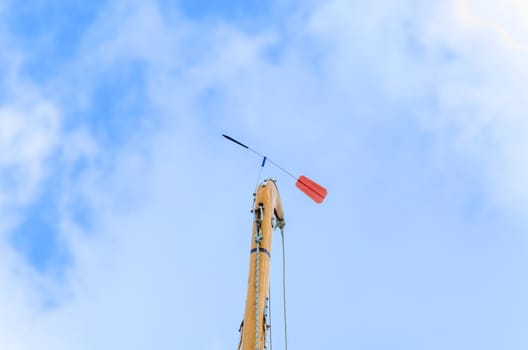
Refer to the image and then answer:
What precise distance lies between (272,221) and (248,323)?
4197mm

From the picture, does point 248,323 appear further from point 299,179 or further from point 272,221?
point 299,179

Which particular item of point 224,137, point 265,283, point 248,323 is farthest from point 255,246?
point 224,137

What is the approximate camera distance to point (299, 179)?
23.2 metres

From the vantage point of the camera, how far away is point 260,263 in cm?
1983

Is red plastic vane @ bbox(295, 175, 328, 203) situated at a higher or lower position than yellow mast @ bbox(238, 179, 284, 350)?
higher

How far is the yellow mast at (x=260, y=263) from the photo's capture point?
60.0 ft

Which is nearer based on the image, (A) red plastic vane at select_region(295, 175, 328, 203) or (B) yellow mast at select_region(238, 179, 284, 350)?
(B) yellow mast at select_region(238, 179, 284, 350)

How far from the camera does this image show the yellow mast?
18.3 metres

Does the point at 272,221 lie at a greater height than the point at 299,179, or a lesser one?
lesser

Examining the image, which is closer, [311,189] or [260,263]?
[260,263]

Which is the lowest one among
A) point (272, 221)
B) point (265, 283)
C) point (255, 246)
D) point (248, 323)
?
point (248, 323)

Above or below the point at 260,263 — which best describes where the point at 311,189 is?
above

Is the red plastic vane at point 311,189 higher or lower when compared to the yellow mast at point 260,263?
higher

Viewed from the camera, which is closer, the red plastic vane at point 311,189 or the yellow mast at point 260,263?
the yellow mast at point 260,263
